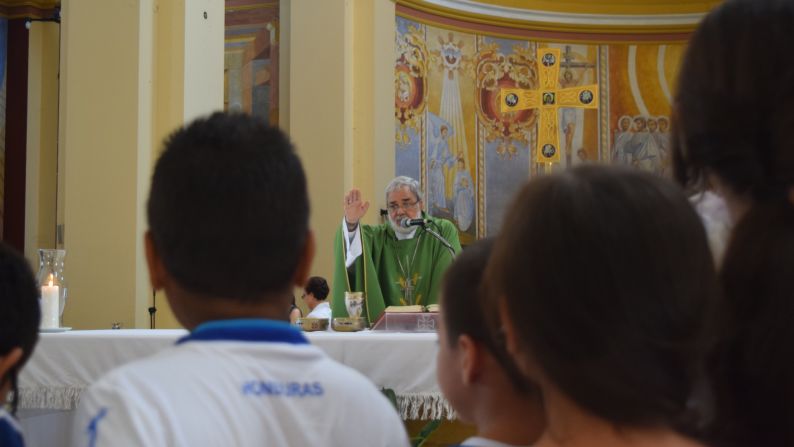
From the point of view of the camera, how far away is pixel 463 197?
1112cm

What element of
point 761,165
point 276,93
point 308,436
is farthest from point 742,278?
point 276,93

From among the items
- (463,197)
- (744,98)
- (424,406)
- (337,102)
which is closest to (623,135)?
(463,197)

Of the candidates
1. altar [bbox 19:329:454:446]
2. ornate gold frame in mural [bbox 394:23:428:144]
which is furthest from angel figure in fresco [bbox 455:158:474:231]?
altar [bbox 19:329:454:446]

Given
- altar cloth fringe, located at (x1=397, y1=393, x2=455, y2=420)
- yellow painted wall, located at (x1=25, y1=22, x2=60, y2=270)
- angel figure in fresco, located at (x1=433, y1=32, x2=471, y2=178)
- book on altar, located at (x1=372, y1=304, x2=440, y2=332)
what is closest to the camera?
altar cloth fringe, located at (x1=397, y1=393, x2=455, y2=420)

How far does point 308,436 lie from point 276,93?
8.39 metres

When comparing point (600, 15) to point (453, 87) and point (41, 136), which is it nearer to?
point (453, 87)

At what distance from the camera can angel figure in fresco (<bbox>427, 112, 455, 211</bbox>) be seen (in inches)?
423

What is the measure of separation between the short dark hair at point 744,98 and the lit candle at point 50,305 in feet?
12.8

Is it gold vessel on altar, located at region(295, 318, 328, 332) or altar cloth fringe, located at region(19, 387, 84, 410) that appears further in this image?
gold vessel on altar, located at region(295, 318, 328, 332)

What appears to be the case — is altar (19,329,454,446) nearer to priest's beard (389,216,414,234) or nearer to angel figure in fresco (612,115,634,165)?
priest's beard (389,216,414,234)

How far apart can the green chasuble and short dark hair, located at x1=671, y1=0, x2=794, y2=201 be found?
15.2ft

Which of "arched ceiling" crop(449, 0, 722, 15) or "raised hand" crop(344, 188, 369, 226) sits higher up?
"arched ceiling" crop(449, 0, 722, 15)

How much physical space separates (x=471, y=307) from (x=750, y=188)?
444 millimetres

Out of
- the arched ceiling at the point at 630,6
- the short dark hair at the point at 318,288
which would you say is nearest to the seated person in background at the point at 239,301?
the short dark hair at the point at 318,288
